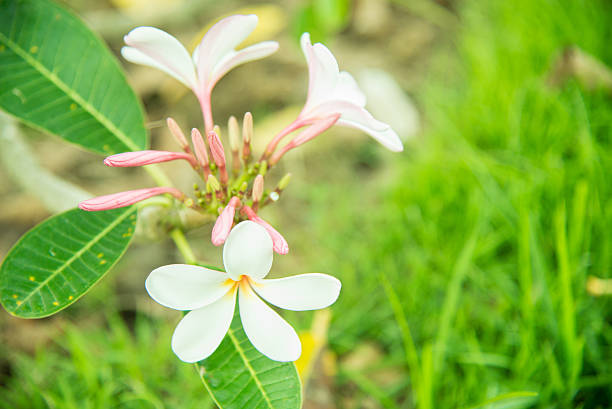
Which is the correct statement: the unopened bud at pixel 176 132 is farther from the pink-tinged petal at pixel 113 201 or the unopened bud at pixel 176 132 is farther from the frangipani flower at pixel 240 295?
the frangipani flower at pixel 240 295

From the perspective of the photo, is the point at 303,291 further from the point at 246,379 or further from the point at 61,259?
the point at 61,259

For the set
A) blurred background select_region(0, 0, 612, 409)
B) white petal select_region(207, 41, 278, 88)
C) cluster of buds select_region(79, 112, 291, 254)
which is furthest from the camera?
blurred background select_region(0, 0, 612, 409)

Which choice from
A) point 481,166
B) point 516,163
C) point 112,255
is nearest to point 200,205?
point 112,255

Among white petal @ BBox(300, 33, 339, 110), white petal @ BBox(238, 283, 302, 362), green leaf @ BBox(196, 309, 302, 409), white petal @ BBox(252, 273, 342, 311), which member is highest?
white petal @ BBox(300, 33, 339, 110)

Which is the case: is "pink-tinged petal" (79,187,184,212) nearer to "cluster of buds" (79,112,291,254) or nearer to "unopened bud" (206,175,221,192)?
"cluster of buds" (79,112,291,254)

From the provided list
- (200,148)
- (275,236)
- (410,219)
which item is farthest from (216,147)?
(410,219)

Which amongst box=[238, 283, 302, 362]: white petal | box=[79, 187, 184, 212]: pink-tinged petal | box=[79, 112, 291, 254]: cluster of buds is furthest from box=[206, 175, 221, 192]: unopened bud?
box=[238, 283, 302, 362]: white petal

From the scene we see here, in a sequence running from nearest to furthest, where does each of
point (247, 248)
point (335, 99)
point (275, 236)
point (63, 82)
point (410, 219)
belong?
point (247, 248) < point (275, 236) < point (335, 99) < point (63, 82) < point (410, 219)
